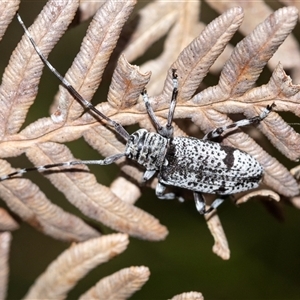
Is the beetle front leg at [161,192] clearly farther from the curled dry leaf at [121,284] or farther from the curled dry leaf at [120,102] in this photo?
the curled dry leaf at [121,284]

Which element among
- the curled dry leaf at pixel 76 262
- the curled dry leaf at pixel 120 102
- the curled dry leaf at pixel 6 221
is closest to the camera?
the curled dry leaf at pixel 120 102

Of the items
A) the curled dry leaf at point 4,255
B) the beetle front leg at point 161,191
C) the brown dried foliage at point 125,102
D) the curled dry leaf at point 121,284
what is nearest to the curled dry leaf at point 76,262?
the brown dried foliage at point 125,102

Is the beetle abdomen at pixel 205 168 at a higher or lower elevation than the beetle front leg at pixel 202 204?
higher

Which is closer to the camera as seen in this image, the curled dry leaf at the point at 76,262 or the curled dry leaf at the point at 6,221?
the curled dry leaf at the point at 76,262

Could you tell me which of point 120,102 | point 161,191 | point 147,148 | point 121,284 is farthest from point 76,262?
point 120,102

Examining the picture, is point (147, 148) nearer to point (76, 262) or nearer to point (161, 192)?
point (161, 192)
